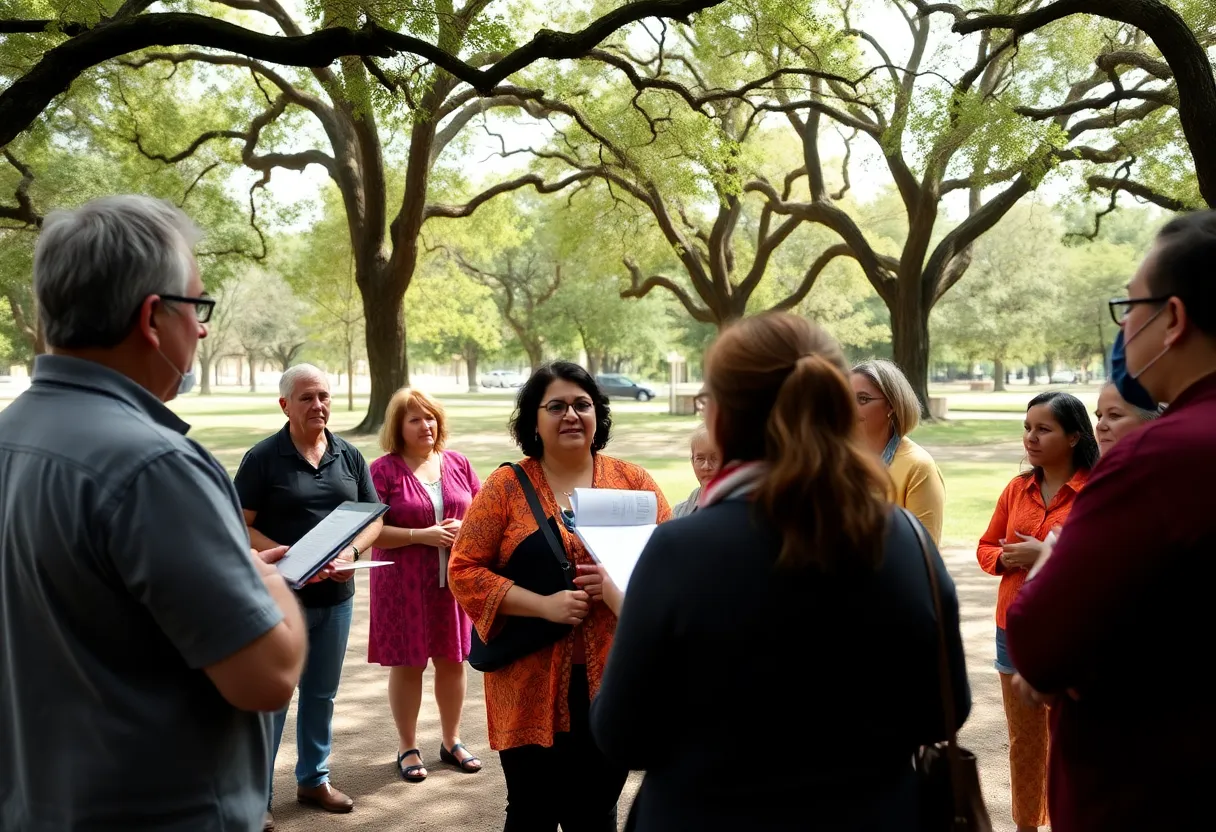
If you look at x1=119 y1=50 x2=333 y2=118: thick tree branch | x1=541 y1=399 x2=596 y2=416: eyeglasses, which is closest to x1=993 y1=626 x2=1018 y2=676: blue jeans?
x1=541 y1=399 x2=596 y2=416: eyeglasses

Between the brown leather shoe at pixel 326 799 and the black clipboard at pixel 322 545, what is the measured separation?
180cm

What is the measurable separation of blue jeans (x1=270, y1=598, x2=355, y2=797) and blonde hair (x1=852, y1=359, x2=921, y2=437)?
2777 millimetres

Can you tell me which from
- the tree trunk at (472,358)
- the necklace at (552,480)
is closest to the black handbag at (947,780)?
the necklace at (552,480)

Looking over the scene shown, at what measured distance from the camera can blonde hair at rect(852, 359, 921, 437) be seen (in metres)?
4.25

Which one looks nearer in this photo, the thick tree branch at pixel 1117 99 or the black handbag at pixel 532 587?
the black handbag at pixel 532 587

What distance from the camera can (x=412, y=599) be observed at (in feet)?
18.0

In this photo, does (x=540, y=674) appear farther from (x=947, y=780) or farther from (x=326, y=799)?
(x=326, y=799)

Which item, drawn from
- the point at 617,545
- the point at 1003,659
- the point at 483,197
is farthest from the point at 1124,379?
the point at 483,197

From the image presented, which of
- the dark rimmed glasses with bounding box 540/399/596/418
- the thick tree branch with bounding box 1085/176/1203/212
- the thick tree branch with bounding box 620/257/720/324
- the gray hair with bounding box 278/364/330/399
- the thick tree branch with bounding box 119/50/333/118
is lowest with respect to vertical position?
the dark rimmed glasses with bounding box 540/399/596/418

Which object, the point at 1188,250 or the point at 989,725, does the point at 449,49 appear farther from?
the point at 1188,250

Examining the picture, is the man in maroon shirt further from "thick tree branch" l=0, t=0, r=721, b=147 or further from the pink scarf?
"thick tree branch" l=0, t=0, r=721, b=147

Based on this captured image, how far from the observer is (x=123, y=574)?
173cm

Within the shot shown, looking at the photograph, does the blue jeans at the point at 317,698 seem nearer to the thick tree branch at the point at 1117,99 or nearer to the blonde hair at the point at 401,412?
the blonde hair at the point at 401,412

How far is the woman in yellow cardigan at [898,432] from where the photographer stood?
4.26 metres
